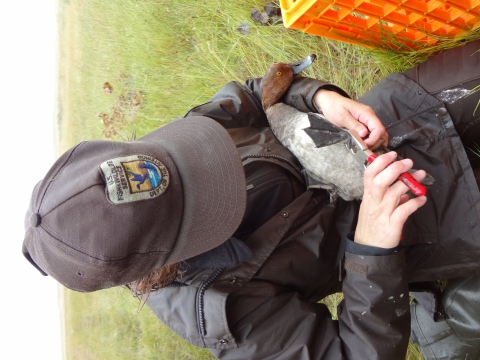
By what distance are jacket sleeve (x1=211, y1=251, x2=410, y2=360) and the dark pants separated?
0.45 meters

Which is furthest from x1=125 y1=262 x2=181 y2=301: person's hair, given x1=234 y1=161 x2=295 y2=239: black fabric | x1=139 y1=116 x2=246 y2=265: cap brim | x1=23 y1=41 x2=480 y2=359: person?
x1=234 y1=161 x2=295 y2=239: black fabric

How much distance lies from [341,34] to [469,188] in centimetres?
72

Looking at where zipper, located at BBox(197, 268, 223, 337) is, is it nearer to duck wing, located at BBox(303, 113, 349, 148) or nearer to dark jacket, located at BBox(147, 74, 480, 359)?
dark jacket, located at BBox(147, 74, 480, 359)

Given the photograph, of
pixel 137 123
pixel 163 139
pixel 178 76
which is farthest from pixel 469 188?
pixel 137 123

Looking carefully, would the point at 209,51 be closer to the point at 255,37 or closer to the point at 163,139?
the point at 255,37

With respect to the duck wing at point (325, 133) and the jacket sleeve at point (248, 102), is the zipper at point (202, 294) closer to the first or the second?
the duck wing at point (325, 133)

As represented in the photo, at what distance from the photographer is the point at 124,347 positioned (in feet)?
10.9

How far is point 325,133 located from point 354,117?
0.60 feet

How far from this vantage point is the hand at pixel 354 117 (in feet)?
3.97

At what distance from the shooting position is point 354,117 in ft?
4.25

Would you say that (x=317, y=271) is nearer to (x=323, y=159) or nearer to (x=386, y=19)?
(x=323, y=159)

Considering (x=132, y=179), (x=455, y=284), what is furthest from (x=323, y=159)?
(x=455, y=284)

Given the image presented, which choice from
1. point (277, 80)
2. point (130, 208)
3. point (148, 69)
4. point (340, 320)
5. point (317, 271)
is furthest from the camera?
point (148, 69)

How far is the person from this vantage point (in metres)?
1.01
